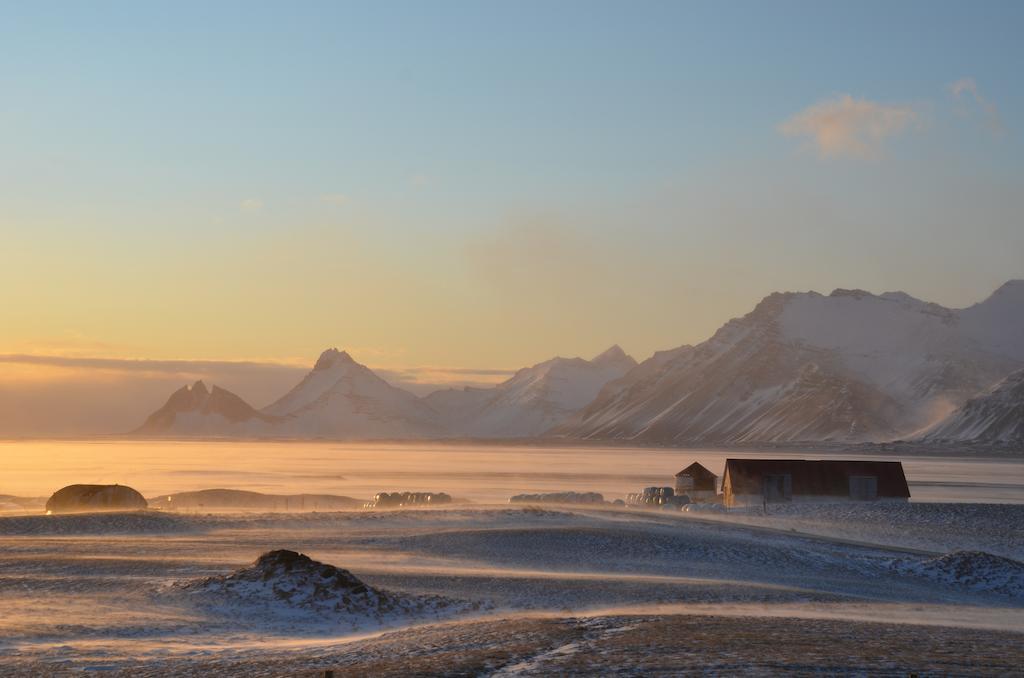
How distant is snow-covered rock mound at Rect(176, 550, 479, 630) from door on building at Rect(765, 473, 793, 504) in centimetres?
5728

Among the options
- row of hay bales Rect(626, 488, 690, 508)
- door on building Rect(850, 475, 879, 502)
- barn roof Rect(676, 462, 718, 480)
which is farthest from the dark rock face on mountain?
door on building Rect(850, 475, 879, 502)

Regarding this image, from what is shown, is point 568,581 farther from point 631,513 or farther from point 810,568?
point 631,513

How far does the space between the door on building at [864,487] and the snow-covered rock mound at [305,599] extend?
58438 millimetres

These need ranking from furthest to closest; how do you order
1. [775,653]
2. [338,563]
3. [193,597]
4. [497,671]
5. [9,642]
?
1. [338,563]
2. [193,597]
3. [9,642]
4. [775,653]
5. [497,671]

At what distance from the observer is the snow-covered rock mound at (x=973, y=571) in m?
40.4

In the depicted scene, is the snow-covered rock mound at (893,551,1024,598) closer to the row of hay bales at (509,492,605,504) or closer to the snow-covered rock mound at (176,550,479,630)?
the snow-covered rock mound at (176,550,479,630)

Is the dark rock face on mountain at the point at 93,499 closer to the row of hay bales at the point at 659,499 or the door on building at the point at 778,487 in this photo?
the row of hay bales at the point at 659,499

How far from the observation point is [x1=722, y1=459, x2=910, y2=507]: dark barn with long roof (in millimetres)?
85062

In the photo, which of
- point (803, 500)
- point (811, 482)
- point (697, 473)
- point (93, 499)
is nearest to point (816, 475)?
point (811, 482)

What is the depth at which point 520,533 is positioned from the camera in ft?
171

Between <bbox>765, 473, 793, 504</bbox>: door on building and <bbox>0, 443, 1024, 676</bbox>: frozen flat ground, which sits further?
<bbox>765, 473, 793, 504</bbox>: door on building

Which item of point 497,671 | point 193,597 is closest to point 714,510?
point 193,597

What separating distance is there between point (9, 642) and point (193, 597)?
24.8 ft

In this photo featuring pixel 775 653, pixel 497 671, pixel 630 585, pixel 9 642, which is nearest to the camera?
pixel 497 671
